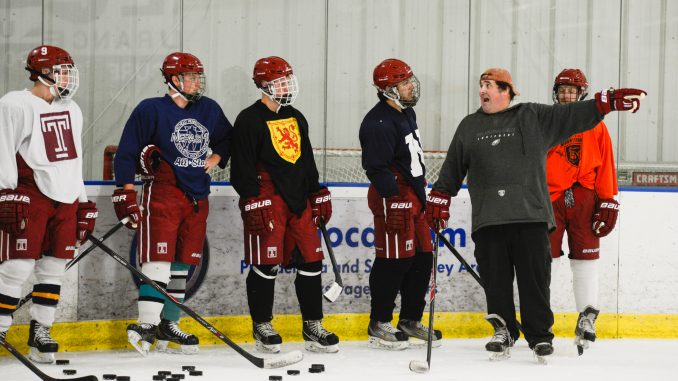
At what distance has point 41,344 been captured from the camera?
4.57 meters

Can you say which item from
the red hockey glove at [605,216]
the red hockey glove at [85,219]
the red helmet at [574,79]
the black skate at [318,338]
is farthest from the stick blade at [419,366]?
the red helmet at [574,79]

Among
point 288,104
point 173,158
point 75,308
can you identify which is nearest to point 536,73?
point 288,104

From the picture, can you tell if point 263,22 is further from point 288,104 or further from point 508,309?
point 508,309

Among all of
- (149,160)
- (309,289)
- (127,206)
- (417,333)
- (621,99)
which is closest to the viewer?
(621,99)

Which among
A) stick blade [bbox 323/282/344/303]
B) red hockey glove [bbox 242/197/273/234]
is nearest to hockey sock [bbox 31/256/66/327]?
red hockey glove [bbox 242/197/273/234]

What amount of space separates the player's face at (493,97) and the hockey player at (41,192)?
172cm

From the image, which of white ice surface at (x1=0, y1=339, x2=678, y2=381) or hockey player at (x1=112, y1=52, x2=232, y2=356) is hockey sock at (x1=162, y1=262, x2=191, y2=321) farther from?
A: white ice surface at (x1=0, y1=339, x2=678, y2=381)

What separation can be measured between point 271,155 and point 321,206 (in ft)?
1.12

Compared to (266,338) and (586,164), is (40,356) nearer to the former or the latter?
(266,338)

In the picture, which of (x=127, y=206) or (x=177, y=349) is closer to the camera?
(x=127, y=206)

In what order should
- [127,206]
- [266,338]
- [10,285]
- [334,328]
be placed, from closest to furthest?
[10,285] → [127,206] → [266,338] → [334,328]

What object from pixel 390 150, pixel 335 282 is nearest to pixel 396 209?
pixel 390 150

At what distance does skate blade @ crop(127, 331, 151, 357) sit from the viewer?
471cm

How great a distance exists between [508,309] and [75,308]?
195cm
